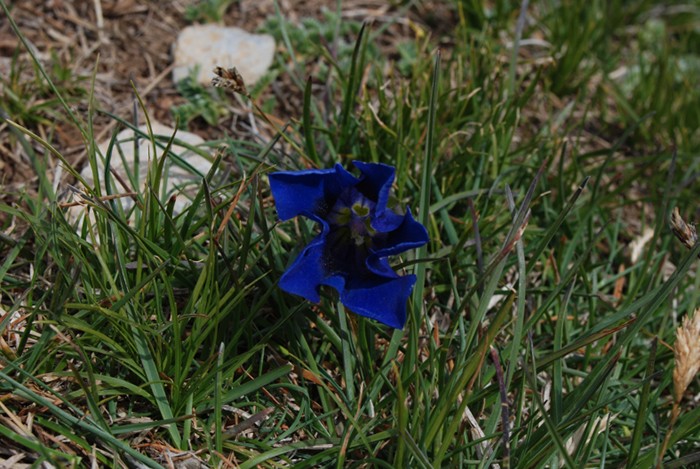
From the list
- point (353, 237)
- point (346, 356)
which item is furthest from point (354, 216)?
point (346, 356)

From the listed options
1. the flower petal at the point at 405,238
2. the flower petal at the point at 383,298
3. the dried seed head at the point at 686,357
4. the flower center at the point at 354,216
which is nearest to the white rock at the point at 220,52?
the flower center at the point at 354,216

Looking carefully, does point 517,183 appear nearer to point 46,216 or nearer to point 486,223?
→ point 486,223

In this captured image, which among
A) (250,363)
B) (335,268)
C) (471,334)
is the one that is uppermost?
(335,268)

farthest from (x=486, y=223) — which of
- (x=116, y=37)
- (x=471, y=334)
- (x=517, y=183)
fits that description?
(x=116, y=37)

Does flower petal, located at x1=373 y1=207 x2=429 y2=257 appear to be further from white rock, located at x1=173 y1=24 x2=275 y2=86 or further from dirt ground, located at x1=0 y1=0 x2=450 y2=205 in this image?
white rock, located at x1=173 y1=24 x2=275 y2=86

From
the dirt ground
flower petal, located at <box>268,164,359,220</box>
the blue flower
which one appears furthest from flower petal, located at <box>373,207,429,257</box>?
the dirt ground
